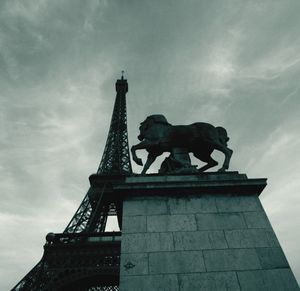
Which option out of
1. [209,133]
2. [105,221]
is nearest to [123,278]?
[209,133]

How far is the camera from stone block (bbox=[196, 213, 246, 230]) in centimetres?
637

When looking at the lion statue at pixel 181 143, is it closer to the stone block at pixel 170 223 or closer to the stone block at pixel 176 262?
the stone block at pixel 170 223

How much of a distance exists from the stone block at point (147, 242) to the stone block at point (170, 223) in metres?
0.17

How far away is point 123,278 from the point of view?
5410 mm

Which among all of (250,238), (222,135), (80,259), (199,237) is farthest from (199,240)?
(80,259)

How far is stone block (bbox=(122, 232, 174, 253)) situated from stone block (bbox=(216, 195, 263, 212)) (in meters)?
1.72

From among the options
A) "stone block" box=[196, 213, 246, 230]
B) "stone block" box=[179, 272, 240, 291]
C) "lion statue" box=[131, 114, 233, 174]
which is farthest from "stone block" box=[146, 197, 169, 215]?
"stone block" box=[179, 272, 240, 291]

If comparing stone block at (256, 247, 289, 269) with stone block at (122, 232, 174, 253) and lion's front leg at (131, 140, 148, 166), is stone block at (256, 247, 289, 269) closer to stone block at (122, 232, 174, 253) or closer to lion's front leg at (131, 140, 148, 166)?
stone block at (122, 232, 174, 253)

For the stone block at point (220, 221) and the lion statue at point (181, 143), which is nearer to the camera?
the stone block at point (220, 221)

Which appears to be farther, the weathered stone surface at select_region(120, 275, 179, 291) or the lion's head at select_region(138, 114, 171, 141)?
the lion's head at select_region(138, 114, 171, 141)

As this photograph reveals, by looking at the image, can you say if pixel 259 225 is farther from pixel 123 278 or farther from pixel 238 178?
pixel 123 278

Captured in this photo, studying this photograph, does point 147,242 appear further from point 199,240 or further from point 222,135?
point 222,135

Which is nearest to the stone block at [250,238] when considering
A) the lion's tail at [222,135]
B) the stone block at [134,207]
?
the stone block at [134,207]

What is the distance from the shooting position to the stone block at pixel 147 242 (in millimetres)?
5926
